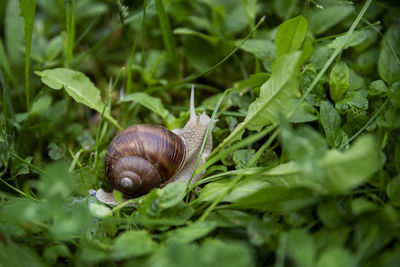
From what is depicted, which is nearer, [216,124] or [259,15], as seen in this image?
[216,124]

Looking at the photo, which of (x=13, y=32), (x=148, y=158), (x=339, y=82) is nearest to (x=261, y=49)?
(x=339, y=82)

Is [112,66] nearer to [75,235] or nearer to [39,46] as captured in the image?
[39,46]

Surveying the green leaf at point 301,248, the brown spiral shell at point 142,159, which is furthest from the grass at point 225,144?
the brown spiral shell at point 142,159

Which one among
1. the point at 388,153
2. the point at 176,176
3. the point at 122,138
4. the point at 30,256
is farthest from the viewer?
the point at 176,176

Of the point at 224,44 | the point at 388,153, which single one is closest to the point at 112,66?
the point at 224,44

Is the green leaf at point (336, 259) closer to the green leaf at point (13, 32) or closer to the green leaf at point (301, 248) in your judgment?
the green leaf at point (301, 248)
